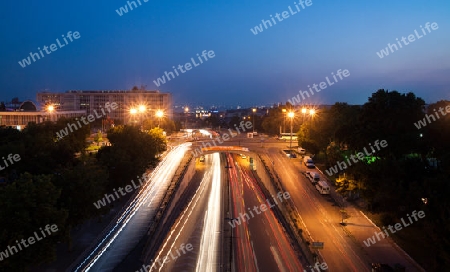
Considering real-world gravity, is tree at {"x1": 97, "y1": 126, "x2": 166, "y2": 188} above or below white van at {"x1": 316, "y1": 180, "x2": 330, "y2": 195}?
above

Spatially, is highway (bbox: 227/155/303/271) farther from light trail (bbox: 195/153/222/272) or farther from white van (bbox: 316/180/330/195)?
white van (bbox: 316/180/330/195)

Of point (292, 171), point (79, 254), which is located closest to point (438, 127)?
point (292, 171)

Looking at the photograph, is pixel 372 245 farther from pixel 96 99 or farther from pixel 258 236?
pixel 96 99

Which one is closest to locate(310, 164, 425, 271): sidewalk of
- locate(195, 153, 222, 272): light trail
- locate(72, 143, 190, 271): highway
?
locate(195, 153, 222, 272): light trail

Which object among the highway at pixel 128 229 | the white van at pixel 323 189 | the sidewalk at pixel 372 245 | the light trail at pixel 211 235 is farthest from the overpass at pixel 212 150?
the sidewalk at pixel 372 245

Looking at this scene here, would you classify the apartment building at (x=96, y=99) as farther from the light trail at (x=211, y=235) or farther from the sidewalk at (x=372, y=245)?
the sidewalk at (x=372, y=245)

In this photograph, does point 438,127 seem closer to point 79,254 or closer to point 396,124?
point 396,124

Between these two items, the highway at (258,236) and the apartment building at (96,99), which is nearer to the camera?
the highway at (258,236)

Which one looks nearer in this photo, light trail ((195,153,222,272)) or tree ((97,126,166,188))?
light trail ((195,153,222,272))

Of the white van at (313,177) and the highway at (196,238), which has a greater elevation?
the highway at (196,238)
